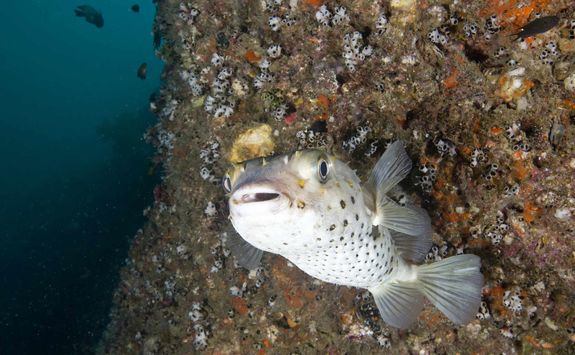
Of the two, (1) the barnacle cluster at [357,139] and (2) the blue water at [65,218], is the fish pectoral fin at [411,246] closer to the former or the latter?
(1) the barnacle cluster at [357,139]

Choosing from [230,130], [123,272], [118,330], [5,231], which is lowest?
[5,231]

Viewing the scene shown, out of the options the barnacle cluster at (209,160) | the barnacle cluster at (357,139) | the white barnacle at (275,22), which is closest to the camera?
the barnacle cluster at (357,139)

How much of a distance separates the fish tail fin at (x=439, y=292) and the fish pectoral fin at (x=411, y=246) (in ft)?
0.30

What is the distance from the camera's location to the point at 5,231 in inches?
911

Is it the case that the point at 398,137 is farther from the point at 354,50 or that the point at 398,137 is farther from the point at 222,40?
the point at 222,40

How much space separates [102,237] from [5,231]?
38.3ft

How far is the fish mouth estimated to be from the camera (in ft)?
5.42

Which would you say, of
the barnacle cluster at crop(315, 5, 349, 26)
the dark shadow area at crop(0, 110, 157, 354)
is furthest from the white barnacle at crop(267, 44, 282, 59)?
the dark shadow area at crop(0, 110, 157, 354)

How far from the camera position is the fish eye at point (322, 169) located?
1.87 metres

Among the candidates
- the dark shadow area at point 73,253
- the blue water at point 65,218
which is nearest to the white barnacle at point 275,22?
the blue water at point 65,218

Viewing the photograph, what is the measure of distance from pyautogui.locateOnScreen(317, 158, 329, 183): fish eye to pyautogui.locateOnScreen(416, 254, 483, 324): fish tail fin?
1.32 meters

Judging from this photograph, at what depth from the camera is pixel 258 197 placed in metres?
1.67

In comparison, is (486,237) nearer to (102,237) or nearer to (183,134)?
(183,134)

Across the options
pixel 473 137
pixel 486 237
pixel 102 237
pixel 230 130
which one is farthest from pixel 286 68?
pixel 102 237
